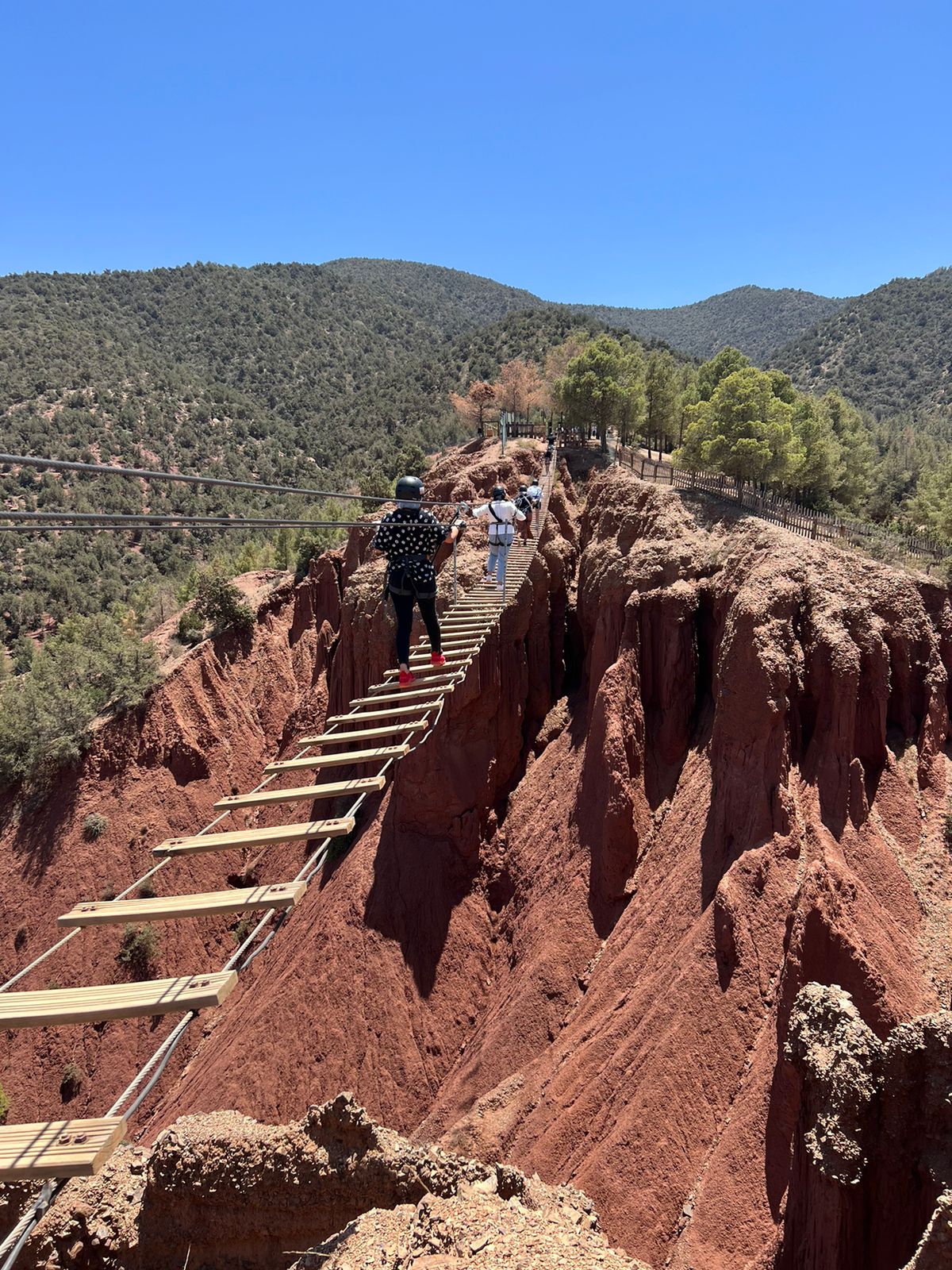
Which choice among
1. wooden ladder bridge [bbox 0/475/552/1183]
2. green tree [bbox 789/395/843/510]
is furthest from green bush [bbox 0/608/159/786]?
green tree [bbox 789/395/843/510]

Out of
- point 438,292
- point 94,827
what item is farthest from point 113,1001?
point 438,292

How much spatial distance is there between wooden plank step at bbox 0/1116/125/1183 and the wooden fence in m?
17.9

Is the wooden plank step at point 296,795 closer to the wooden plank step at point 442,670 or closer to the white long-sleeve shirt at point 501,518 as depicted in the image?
the wooden plank step at point 442,670

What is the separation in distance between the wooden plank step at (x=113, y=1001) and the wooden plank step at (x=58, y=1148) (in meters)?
0.61

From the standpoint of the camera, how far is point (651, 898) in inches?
580

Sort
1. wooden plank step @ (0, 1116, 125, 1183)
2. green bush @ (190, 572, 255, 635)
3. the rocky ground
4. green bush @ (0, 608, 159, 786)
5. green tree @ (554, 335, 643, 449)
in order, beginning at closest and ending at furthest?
wooden plank step @ (0, 1116, 125, 1183)
the rocky ground
green bush @ (0, 608, 159, 786)
green bush @ (190, 572, 255, 635)
green tree @ (554, 335, 643, 449)

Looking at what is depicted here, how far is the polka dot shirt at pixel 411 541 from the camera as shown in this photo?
11242 millimetres

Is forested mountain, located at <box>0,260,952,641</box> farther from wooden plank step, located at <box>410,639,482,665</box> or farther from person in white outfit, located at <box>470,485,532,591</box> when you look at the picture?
wooden plank step, located at <box>410,639,482,665</box>

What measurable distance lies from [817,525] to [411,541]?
13528 millimetres

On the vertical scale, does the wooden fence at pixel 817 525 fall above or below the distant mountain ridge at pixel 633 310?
below

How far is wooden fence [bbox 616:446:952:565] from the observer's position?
1864cm

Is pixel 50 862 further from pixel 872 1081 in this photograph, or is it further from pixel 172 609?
pixel 872 1081

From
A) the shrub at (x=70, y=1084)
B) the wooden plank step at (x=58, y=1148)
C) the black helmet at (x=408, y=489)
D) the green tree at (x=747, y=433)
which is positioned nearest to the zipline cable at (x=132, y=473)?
the black helmet at (x=408, y=489)

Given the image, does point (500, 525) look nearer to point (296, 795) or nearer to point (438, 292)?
point (296, 795)
